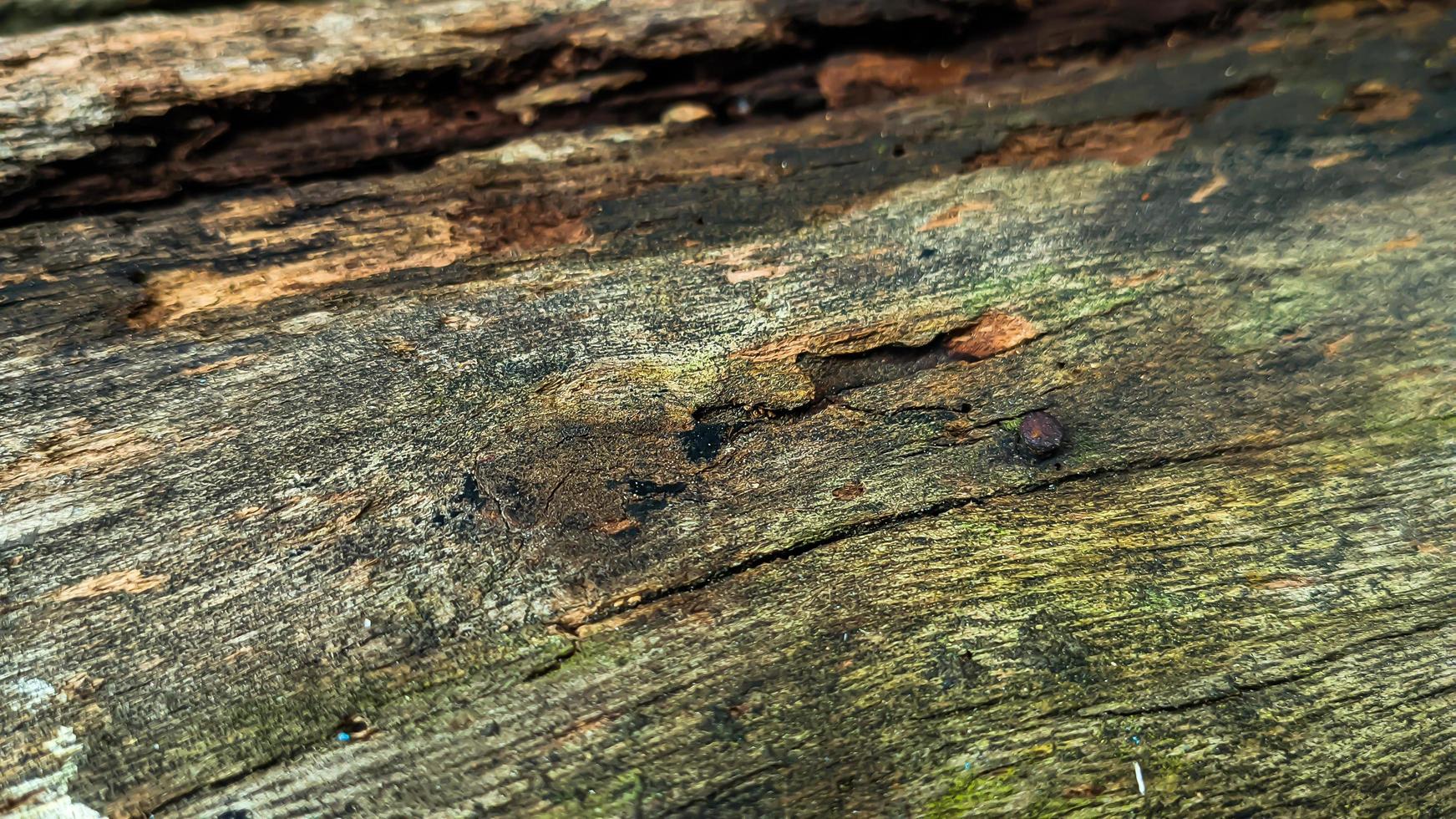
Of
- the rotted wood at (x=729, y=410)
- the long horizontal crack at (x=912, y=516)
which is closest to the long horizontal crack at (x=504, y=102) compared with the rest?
the rotted wood at (x=729, y=410)

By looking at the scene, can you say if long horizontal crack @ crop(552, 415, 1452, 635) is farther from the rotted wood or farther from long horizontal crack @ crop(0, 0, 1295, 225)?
long horizontal crack @ crop(0, 0, 1295, 225)

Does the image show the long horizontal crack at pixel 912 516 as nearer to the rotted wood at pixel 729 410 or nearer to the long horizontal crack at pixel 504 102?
the rotted wood at pixel 729 410

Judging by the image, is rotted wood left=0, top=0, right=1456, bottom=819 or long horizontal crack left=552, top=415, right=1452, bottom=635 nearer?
rotted wood left=0, top=0, right=1456, bottom=819

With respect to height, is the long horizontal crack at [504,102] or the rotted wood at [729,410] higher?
the long horizontal crack at [504,102]

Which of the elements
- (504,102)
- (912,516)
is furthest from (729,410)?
(504,102)

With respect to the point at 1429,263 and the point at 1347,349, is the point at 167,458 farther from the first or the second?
the point at 1429,263

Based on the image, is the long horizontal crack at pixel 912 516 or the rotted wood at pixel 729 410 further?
the long horizontal crack at pixel 912 516

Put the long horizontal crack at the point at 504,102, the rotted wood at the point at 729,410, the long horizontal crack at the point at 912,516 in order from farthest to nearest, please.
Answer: the long horizontal crack at the point at 504,102
the long horizontal crack at the point at 912,516
the rotted wood at the point at 729,410

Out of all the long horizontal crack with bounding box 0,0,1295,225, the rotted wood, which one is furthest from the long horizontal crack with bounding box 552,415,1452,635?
the long horizontal crack with bounding box 0,0,1295,225

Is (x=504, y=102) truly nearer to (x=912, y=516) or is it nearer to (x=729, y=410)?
(x=729, y=410)
